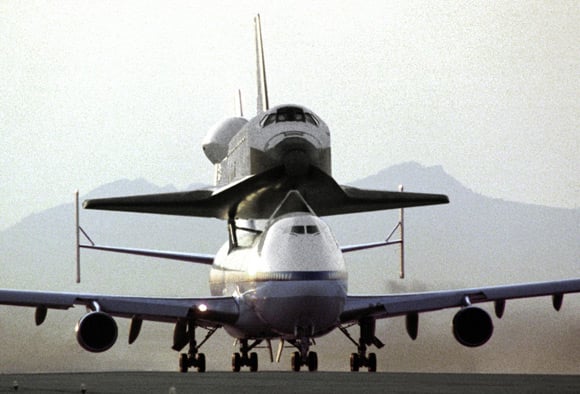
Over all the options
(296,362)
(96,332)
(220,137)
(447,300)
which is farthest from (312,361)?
(220,137)

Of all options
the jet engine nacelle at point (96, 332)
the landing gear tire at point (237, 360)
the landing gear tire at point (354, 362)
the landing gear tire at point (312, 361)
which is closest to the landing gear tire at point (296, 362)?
the landing gear tire at point (312, 361)

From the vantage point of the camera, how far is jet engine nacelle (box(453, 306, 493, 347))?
1630 inches

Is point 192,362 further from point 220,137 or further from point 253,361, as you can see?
point 220,137

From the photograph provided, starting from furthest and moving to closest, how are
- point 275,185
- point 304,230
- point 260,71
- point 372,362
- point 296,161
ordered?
point 260,71
point 275,185
point 296,161
point 372,362
point 304,230

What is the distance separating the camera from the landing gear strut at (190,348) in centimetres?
4419

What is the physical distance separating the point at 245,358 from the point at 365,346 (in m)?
6.28

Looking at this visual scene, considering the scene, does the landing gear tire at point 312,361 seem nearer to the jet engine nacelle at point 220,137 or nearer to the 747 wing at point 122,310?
the 747 wing at point 122,310

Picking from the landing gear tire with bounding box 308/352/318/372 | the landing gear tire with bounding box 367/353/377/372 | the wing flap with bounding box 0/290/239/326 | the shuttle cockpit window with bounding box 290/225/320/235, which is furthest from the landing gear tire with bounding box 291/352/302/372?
the shuttle cockpit window with bounding box 290/225/320/235

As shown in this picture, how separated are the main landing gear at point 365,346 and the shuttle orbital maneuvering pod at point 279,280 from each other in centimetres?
3

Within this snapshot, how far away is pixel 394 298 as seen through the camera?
43.0m

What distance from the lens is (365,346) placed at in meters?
43.0

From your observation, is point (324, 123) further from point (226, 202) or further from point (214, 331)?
point (214, 331)

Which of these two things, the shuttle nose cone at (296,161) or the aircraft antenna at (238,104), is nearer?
the shuttle nose cone at (296,161)

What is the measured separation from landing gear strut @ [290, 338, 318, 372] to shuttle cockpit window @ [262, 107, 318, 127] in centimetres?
764
